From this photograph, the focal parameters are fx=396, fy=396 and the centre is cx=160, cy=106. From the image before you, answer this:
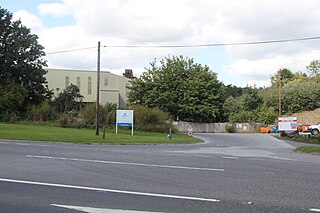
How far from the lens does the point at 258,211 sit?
672 centimetres

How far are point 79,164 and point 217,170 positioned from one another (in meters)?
4.28

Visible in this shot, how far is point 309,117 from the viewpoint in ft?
247

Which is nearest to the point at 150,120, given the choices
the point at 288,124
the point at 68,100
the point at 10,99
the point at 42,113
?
the point at 42,113

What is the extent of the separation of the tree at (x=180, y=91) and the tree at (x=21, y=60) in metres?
17.7

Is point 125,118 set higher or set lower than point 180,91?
lower

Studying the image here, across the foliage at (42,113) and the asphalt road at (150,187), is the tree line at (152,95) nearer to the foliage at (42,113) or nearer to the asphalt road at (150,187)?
the foliage at (42,113)

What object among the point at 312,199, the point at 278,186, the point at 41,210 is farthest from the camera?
the point at 278,186

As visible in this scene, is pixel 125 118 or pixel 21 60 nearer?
pixel 125 118

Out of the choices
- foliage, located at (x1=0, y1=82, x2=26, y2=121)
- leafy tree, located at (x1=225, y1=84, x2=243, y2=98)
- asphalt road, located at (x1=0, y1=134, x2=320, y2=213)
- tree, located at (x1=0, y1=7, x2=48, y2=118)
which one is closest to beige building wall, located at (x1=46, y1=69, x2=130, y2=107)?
tree, located at (x1=0, y1=7, x2=48, y2=118)

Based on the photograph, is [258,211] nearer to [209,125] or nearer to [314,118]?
[209,125]

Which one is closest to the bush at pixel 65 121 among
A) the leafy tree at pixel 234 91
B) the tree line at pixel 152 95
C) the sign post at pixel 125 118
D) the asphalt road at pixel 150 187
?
the tree line at pixel 152 95

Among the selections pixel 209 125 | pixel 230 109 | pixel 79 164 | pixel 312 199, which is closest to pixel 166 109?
pixel 209 125

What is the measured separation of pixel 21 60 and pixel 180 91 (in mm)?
26525

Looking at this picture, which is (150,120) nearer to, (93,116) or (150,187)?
(93,116)
